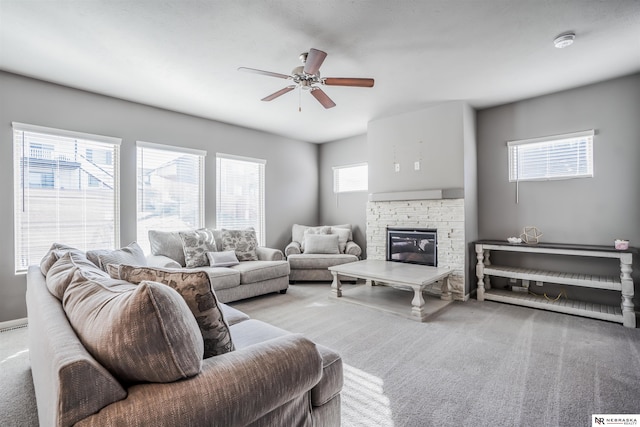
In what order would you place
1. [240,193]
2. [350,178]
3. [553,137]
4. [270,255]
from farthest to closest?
1. [350,178]
2. [240,193]
3. [270,255]
4. [553,137]

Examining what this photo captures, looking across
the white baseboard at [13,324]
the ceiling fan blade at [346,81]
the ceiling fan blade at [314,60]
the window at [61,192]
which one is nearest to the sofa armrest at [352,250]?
the ceiling fan blade at [346,81]

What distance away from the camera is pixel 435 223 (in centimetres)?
423

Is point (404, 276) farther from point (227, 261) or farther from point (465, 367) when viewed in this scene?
point (227, 261)

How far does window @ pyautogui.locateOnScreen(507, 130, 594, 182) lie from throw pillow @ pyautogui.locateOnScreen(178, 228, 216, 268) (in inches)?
173

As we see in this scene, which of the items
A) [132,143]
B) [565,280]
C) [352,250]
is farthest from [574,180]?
[132,143]

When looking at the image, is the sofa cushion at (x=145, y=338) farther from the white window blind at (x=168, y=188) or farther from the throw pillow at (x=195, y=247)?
the white window blind at (x=168, y=188)

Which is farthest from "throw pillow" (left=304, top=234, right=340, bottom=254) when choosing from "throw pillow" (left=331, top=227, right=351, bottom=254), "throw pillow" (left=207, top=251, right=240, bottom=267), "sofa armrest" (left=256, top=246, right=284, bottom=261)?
"throw pillow" (left=207, top=251, right=240, bottom=267)

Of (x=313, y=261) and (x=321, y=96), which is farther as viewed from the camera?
(x=313, y=261)

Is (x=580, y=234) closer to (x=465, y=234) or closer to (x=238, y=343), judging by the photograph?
(x=465, y=234)

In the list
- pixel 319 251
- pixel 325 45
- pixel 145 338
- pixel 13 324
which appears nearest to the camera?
pixel 145 338

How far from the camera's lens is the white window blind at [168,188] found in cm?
411

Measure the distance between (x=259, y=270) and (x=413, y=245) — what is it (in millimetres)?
2333

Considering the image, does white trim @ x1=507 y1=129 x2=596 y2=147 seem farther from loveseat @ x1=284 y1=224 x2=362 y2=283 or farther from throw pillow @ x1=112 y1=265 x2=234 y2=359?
throw pillow @ x1=112 y1=265 x2=234 y2=359

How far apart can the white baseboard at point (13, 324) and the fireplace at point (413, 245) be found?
4639 millimetres
